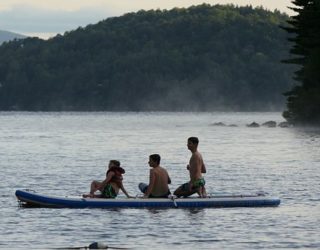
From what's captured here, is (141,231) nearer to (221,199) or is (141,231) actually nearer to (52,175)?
(221,199)

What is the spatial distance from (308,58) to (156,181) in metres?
71.8

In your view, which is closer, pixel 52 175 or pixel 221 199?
pixel 221 199

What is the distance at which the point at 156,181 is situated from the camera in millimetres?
30703

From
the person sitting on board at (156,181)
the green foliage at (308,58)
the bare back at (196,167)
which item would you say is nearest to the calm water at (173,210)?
the person sitting on board at (156,181)

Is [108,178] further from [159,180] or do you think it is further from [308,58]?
[308,58]

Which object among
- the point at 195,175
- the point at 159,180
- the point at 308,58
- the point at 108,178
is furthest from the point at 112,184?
the point at 308,58

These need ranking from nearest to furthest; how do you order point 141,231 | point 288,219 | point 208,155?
point 141,231
point 288,219
point 208,155

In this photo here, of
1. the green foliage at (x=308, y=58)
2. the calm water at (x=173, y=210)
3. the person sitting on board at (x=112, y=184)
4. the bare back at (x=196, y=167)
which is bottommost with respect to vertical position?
the calm water at (x=173, y=210)

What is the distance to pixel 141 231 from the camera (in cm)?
2686

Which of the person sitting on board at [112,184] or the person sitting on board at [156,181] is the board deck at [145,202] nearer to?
the person sitting on board at [156,181]

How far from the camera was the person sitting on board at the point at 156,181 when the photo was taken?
99.3ft

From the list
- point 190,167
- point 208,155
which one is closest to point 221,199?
point 190,167

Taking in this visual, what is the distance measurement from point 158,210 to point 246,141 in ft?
193

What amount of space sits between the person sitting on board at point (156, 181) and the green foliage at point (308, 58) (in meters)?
65.8
